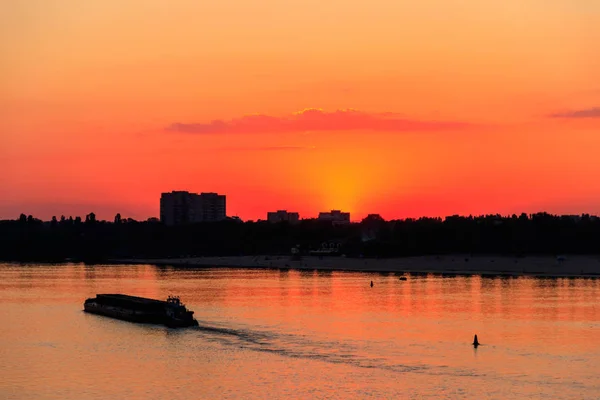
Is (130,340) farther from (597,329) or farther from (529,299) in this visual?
(529,299)

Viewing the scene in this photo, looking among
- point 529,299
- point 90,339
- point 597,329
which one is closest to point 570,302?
point 529,299

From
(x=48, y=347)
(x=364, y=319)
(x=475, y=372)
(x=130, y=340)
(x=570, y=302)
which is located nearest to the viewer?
(x=475, y=372)

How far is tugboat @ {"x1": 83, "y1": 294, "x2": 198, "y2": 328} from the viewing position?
12000 cm

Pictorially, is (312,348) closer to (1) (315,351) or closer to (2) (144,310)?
(1) (315,351)

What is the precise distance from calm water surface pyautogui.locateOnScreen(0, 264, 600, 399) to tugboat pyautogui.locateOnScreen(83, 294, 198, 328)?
2.42 m

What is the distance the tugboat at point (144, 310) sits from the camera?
120000mm

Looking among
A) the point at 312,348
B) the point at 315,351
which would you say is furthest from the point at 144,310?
the point at 315,351

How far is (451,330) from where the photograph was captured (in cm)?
11262

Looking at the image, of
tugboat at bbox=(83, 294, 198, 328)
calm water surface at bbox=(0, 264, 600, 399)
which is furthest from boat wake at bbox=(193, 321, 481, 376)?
tugboat at bbox=(83, 294, 198, 328)

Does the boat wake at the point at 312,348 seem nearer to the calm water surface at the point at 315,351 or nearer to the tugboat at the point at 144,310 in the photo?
the calm water surface at the point at 315,351

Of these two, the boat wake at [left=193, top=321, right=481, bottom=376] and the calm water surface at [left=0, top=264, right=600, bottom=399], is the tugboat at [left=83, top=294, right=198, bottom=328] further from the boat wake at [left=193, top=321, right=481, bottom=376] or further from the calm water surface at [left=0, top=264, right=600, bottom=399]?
the boat wake at [left=193, top=321, right=481, bottom=376]

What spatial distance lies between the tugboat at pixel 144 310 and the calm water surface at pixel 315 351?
242 cm

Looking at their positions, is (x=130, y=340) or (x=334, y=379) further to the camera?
(x=130, y=340)

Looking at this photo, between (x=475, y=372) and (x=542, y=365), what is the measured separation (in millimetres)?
7731
